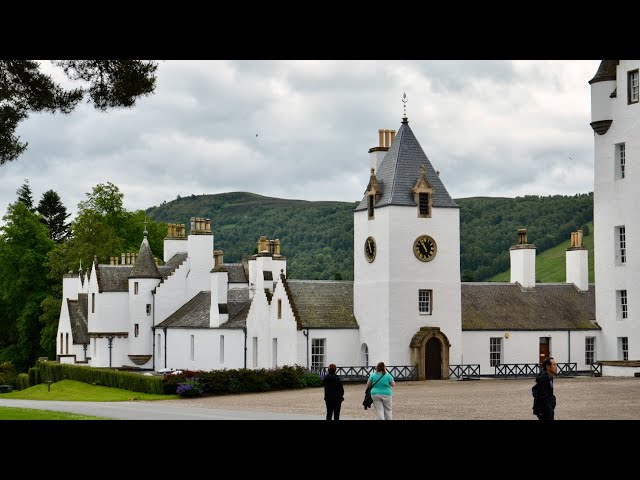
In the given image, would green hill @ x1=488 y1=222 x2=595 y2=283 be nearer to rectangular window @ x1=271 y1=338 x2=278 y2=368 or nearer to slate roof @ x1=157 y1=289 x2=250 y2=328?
slate roof @ x1=157 y1=289 x2=250 y2=328

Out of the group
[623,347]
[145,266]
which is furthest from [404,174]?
[145,266]

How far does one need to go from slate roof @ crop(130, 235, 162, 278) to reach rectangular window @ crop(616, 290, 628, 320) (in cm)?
2672

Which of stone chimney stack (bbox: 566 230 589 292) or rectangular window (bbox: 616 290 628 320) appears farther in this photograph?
stone chimney stack (bbox: 566 230 589 292)

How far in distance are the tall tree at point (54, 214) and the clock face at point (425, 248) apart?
52.0 metres

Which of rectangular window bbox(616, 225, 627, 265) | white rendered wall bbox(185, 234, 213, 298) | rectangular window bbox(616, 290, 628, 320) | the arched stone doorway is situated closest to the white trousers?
the arched stone doorway

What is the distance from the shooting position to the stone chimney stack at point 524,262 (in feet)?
180

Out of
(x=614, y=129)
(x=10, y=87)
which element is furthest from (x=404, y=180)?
(x=10, y=87)

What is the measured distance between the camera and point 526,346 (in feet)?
168

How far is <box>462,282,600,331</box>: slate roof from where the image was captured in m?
51.5

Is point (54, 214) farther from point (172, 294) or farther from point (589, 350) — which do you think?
point (589, 350)

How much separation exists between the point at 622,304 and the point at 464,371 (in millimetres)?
8179

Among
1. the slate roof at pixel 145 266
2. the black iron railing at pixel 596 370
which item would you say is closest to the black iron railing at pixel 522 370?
the black iron railing at pixel 596 370
